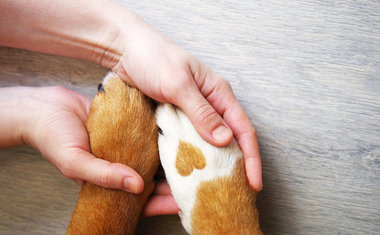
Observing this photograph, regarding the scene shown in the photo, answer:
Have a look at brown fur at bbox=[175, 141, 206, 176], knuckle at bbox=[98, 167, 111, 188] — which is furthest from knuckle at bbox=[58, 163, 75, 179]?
brown fur at bbox=[175, 141, 206, 176]

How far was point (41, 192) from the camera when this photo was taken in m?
1.15

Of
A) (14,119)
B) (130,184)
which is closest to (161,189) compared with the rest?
(130,184)

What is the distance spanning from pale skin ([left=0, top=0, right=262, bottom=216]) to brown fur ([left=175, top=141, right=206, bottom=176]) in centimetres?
5

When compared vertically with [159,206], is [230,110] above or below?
above

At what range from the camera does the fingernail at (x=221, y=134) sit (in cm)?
81

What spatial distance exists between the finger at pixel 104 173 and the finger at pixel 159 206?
0.16 m

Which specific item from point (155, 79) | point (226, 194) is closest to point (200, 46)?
point (155, 79)

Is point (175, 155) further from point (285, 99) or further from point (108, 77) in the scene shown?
point (285, 99)

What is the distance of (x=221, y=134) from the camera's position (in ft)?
2.69

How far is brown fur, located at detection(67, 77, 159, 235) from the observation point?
0.83 m

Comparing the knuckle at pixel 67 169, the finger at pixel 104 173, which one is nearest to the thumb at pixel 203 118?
the finger at pixel 104 173

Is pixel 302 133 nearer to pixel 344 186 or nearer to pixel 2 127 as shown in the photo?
pixel 344 186

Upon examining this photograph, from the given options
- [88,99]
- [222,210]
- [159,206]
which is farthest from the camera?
[88,99]

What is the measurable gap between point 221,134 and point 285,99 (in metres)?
0.43
